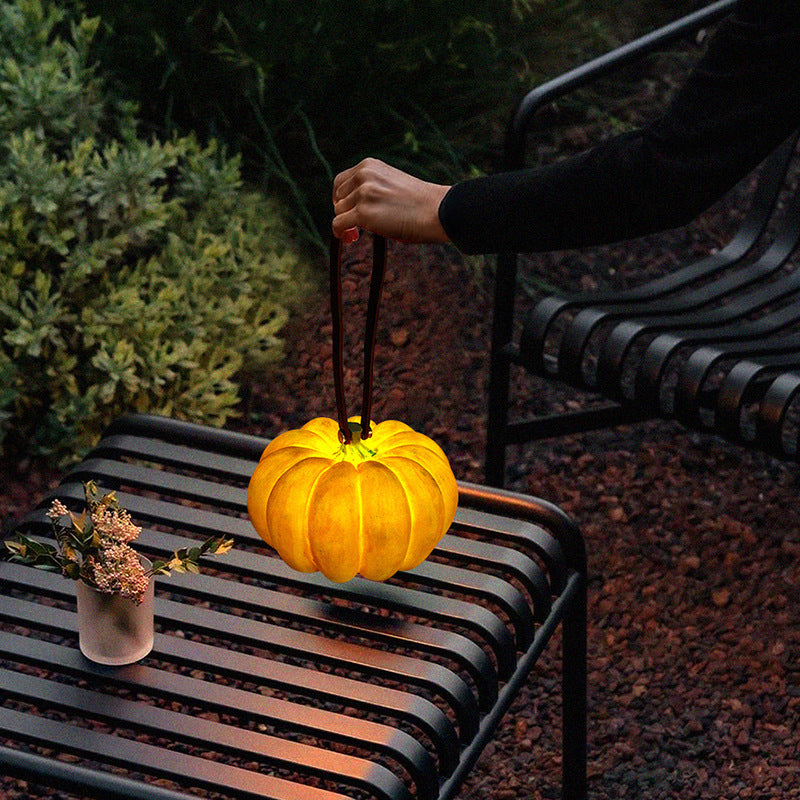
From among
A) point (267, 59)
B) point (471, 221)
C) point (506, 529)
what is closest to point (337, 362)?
point (471, 221)

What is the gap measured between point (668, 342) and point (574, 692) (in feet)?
2.20

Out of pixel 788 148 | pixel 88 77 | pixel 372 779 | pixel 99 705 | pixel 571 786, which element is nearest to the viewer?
pixel 372 779

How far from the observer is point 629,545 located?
2.98m

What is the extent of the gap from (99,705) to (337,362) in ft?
1.63

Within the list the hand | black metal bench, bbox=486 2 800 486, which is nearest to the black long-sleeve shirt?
the hand

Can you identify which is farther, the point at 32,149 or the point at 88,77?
the point at 88,77

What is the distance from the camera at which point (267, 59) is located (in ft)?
11.0

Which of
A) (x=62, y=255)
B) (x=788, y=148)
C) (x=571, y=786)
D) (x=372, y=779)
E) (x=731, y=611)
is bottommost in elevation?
(x=372, y=779)

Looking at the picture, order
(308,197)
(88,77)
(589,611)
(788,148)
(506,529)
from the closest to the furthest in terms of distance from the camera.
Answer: (506,529), (589,611), (788,148), (88,77), (308,197)

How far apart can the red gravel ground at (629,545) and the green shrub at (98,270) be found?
7.7 inches

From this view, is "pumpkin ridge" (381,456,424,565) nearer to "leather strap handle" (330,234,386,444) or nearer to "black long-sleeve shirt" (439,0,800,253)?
"leather strap handle" (330,234,386,444)

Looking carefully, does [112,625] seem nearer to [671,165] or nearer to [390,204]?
[390,204]

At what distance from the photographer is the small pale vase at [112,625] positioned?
5.70 feet

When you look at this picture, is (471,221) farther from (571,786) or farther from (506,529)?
(571,786)
